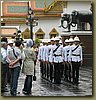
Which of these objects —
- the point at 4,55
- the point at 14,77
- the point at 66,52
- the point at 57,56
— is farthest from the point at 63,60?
the point at 14,77

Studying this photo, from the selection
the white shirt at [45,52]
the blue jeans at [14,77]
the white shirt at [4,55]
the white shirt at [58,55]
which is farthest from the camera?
the white shirt at [45,52]

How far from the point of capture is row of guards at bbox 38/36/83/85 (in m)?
12.0

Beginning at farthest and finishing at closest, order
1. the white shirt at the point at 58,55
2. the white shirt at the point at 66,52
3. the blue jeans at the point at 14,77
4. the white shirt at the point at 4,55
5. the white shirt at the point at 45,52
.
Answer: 1. the white shirt at the point at 45,52
2. the white shirt at the point at 66,52
3. the white shirt at the point at 58,55
4. the white shirt at the point at 4,55
5. the blue jeans at the point at 14,77

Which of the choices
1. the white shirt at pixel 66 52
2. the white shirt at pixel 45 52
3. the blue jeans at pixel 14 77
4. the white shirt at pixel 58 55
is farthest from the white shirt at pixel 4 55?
the white shirt at pixel 45 52

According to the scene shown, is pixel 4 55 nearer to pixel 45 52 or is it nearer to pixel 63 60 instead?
pixel 63 60

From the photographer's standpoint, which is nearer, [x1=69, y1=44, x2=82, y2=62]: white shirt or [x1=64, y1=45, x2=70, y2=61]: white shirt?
[x1=69, y1=44, x2=82, y2=62]: white shirt

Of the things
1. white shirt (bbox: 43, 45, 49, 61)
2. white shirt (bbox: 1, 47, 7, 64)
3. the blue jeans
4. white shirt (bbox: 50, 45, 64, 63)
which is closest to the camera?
the blue jeans

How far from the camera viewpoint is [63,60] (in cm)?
1234

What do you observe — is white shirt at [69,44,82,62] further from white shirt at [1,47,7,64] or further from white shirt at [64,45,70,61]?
white shirt at [1,47,7,64]

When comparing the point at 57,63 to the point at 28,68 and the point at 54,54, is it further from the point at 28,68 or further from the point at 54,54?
→ the point at 28,68

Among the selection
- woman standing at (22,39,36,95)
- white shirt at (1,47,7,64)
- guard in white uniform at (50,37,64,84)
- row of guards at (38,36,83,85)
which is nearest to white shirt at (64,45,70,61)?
row of guards at (38,36,83,85)

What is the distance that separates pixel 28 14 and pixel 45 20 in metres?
0.79

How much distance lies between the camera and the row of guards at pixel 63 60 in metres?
12.0

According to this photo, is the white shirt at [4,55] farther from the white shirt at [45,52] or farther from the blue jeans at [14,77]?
the white shirt at [45,52]
